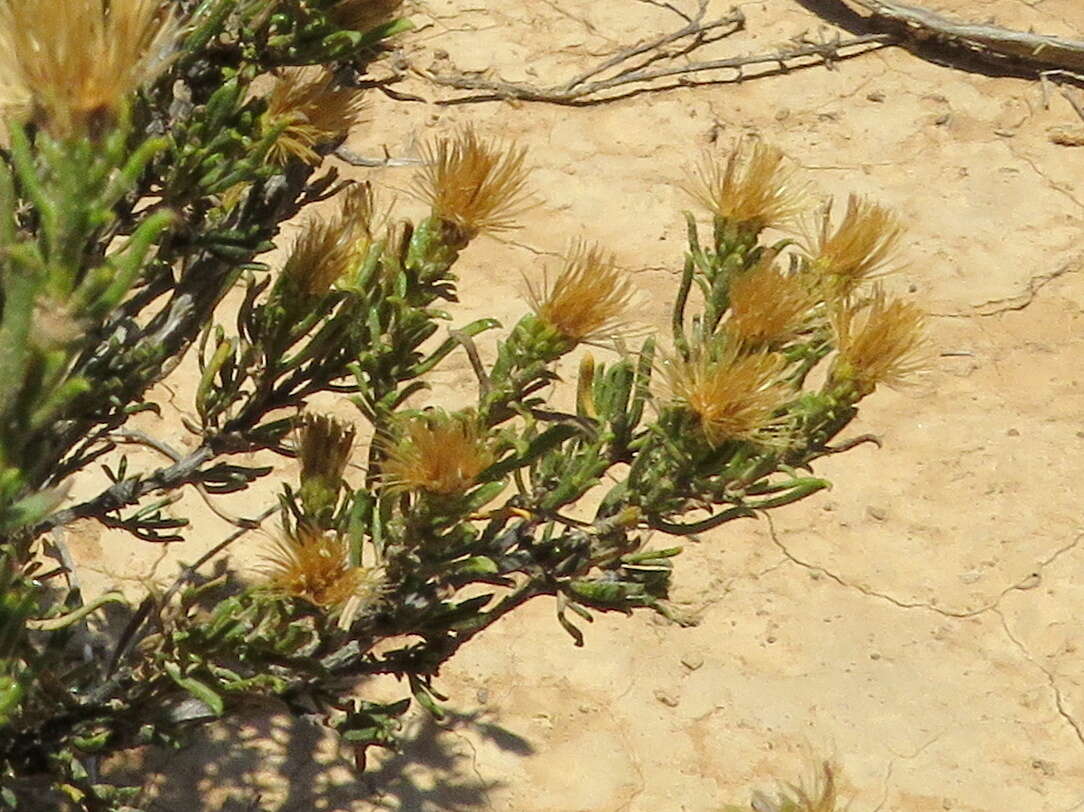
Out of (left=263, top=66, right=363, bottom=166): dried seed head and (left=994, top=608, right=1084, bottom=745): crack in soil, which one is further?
(left=994, top=608, right=1084, bottom=745): crack in soil

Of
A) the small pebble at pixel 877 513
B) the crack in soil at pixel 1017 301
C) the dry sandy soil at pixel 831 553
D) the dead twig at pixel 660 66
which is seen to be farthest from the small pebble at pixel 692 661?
the dead twig at pixel 660 66

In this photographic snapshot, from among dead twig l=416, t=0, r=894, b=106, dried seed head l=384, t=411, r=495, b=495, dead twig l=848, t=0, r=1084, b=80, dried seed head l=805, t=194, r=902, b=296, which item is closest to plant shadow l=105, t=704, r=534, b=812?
dried seed head l=384, t=411, r=495, b=495

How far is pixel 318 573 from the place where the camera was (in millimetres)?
1223

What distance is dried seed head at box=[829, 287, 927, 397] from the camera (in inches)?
50.4

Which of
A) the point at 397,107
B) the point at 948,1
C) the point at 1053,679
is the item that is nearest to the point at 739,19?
the point at 948,1

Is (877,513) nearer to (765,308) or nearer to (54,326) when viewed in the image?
(765,308)

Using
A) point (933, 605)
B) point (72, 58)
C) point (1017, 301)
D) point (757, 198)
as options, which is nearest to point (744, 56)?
point (1017, 301)

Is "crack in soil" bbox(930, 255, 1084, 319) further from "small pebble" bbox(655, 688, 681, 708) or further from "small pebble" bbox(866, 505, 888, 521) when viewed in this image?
"small pebble" bbox(655, 688, 681, 708)

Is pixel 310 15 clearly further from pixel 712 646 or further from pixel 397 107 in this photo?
pixel 397 107

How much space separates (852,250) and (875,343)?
0.34ft

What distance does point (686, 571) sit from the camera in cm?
251

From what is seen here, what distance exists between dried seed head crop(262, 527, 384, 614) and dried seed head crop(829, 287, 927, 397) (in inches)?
18.5

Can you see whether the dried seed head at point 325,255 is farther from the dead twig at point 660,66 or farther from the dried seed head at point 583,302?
the dead twig at point 660,66

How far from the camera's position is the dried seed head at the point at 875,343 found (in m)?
1.28
